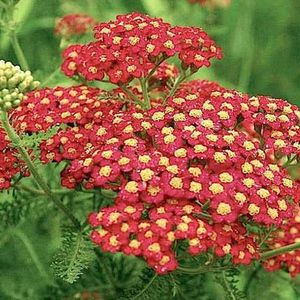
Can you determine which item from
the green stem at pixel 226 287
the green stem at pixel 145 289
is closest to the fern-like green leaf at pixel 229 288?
the green stem at pixel 226 287

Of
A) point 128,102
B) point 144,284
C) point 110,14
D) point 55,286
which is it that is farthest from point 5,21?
point 110,14

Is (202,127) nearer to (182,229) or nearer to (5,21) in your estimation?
(182,229)

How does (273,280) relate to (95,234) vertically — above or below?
below

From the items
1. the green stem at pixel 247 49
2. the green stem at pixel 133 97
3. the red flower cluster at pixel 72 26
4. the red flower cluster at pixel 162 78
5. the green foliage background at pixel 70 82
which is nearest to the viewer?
the green stem at pixel 133 97

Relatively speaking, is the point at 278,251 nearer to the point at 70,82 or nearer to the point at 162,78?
the point at 162,78

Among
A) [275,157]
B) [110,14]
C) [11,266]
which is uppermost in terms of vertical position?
[275,157]

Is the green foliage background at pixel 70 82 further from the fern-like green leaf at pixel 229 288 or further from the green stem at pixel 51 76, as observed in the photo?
the fern-like green leaf at pixel 229 288
